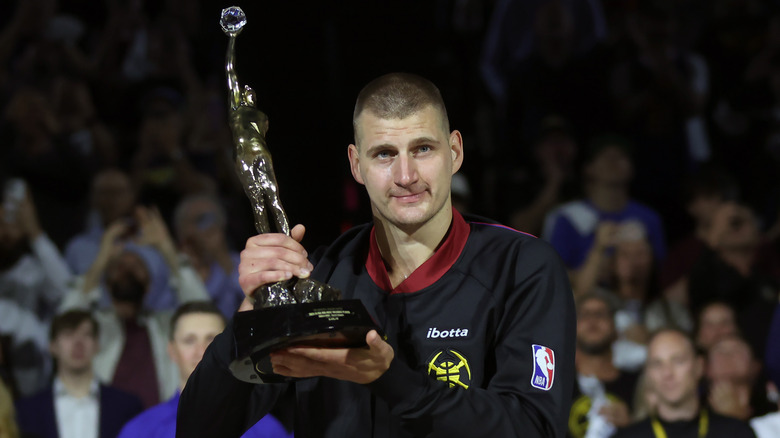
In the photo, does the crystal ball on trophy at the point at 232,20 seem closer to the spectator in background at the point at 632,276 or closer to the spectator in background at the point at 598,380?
the spectator in background at the point at 598,380

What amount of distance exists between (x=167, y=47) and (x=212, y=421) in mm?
5588

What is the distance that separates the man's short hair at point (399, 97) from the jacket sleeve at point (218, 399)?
2.00 feet

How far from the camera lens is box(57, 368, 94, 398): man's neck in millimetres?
5617

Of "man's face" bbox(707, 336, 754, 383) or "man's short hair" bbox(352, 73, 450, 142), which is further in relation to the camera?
"man's face" bbox(707, 336, 754, 383)

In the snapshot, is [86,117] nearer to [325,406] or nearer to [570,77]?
[570,77]

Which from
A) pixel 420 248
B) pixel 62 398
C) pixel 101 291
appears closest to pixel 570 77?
pixel 101 291

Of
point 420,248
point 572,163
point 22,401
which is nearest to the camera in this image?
point 420,248

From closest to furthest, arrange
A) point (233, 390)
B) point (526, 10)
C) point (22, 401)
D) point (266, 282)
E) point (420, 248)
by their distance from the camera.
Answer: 1. point (266, 282)
2. point (233, 390)
3. point (420, 248)
4. point (22, 401)
5. point (526, 10)

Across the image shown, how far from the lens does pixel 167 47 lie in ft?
24.8

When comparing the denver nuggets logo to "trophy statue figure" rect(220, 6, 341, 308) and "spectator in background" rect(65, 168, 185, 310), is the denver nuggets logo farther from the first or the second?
"spectator in background" rect(65, 168, 185, 310)

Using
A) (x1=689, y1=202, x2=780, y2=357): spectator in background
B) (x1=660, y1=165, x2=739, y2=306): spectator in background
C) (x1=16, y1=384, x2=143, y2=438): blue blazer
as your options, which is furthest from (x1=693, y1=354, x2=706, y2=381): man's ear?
(x1=16, y1=384, x2=143, y2=438): blue blazer

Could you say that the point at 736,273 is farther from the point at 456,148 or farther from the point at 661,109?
the point at 456,148

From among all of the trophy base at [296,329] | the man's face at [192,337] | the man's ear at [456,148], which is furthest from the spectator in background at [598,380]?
the trophy base at [296,329]

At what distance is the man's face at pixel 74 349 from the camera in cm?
566
